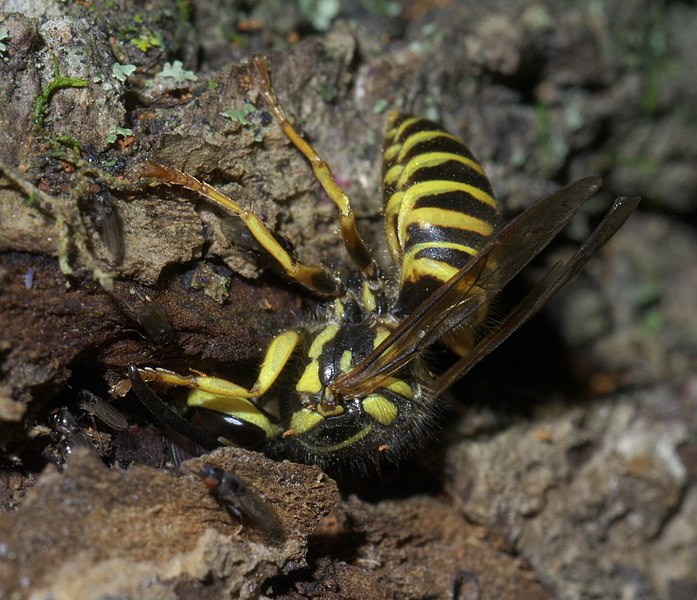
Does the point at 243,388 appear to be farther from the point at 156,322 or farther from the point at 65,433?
the point at 65,433

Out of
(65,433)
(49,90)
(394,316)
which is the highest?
(49,90)

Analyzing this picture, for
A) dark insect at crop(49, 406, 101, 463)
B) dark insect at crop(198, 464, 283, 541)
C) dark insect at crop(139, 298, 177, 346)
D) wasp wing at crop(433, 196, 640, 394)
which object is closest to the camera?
dark insect at crop(198, 464, 283, 541)

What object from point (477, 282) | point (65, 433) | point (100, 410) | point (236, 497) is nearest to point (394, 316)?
point (477, 282)

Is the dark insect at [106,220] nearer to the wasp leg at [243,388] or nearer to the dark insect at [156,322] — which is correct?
the dark insect at [156,322]

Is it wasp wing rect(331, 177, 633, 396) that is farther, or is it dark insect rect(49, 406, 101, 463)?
wasp wing rect(331, 177, 633, 396)

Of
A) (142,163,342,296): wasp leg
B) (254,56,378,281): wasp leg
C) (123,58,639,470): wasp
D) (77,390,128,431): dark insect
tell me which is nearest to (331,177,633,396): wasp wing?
(123,58,639,470): wasp

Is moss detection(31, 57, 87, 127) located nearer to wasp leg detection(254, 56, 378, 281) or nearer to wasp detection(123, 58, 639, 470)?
wasp detection(123, 58, 639, 470)

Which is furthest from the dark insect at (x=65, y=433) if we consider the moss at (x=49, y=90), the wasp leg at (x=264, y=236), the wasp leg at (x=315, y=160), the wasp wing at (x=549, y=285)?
the wasp wing at (x=549, y=285)

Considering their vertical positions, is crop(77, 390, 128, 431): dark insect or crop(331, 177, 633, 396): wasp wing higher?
crop(331, 177, 633, 396): wasp wing
